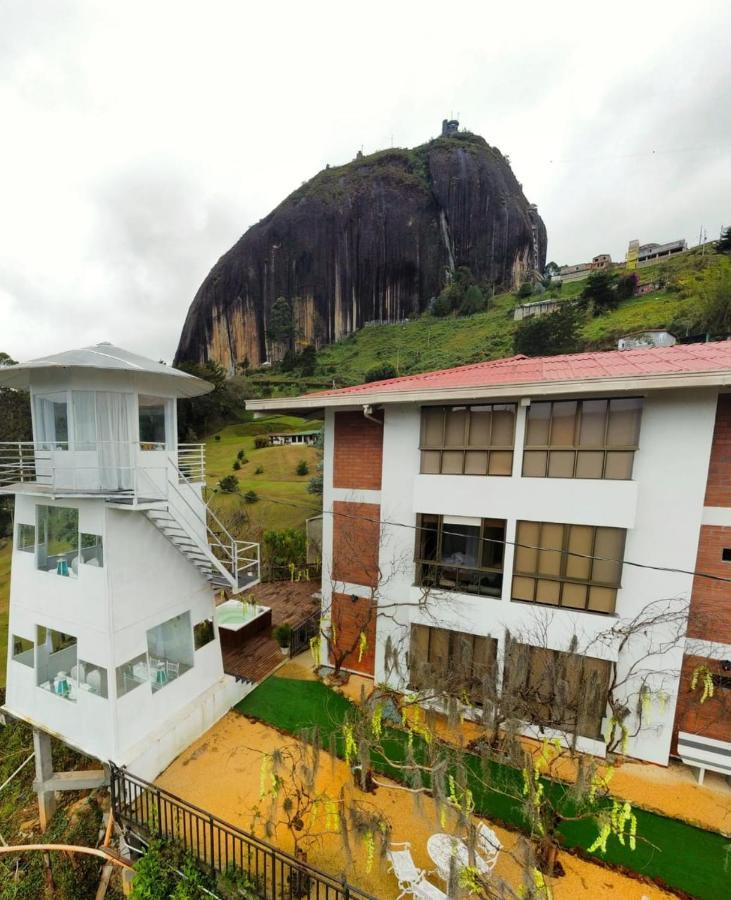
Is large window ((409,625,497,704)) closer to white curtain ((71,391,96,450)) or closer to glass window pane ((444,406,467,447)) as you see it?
glass window pane ((444,406,467,447))

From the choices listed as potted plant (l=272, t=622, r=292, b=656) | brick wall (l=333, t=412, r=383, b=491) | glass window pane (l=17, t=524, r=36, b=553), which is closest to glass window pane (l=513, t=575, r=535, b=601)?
brick wall (l=333, t=412, r=383, b=491)

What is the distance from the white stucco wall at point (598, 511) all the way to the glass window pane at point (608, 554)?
0.65 feet

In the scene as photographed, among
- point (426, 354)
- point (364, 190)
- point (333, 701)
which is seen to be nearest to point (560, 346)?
point (426, 354)

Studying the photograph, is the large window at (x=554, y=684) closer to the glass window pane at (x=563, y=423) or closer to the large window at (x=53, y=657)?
the glass window pane at (x=563, y=423)

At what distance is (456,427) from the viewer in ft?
28.1

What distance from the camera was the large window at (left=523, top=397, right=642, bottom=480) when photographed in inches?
287

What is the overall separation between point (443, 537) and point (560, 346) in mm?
29924

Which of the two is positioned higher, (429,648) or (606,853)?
(429,648)

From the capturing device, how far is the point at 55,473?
22.9 feet

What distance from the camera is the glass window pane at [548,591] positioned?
7930 mm

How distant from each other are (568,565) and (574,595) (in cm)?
63

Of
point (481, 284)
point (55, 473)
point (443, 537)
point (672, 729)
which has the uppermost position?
point (481, 284)

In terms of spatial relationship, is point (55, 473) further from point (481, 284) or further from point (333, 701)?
point (481, 284)

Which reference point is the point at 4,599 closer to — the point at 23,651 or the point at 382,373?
the point at 23,651
